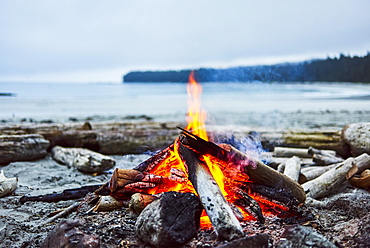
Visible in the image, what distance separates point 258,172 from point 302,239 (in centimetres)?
91

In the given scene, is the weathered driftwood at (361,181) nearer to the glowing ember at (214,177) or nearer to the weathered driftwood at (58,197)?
the glowing ember at (214,177)

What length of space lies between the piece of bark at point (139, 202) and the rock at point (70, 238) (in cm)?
50

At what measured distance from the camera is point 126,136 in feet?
24.3

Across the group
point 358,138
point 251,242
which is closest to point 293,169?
point 358,138

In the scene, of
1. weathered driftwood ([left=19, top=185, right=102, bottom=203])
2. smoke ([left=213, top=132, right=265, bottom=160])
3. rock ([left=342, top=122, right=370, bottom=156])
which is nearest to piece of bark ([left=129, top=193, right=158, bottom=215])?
weathered driftwood ([left=19, top=185, right=102, bottom=203])

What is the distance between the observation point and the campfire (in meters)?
2.94

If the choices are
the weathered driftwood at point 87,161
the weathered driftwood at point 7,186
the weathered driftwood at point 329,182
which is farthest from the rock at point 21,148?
the weathered driftwood at point 329,182

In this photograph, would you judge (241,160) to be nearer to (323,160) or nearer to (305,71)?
(323,160)

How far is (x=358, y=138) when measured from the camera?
228 inches

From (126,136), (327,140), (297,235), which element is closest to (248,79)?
(327,140)

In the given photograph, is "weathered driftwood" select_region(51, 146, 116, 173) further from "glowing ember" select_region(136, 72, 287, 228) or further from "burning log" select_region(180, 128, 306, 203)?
"burning log" select_region(180, 128, 306, 203)

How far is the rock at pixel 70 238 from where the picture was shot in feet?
7.73

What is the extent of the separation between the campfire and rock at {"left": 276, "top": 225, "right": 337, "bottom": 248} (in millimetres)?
400

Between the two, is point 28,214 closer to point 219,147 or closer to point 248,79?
point 219,147
